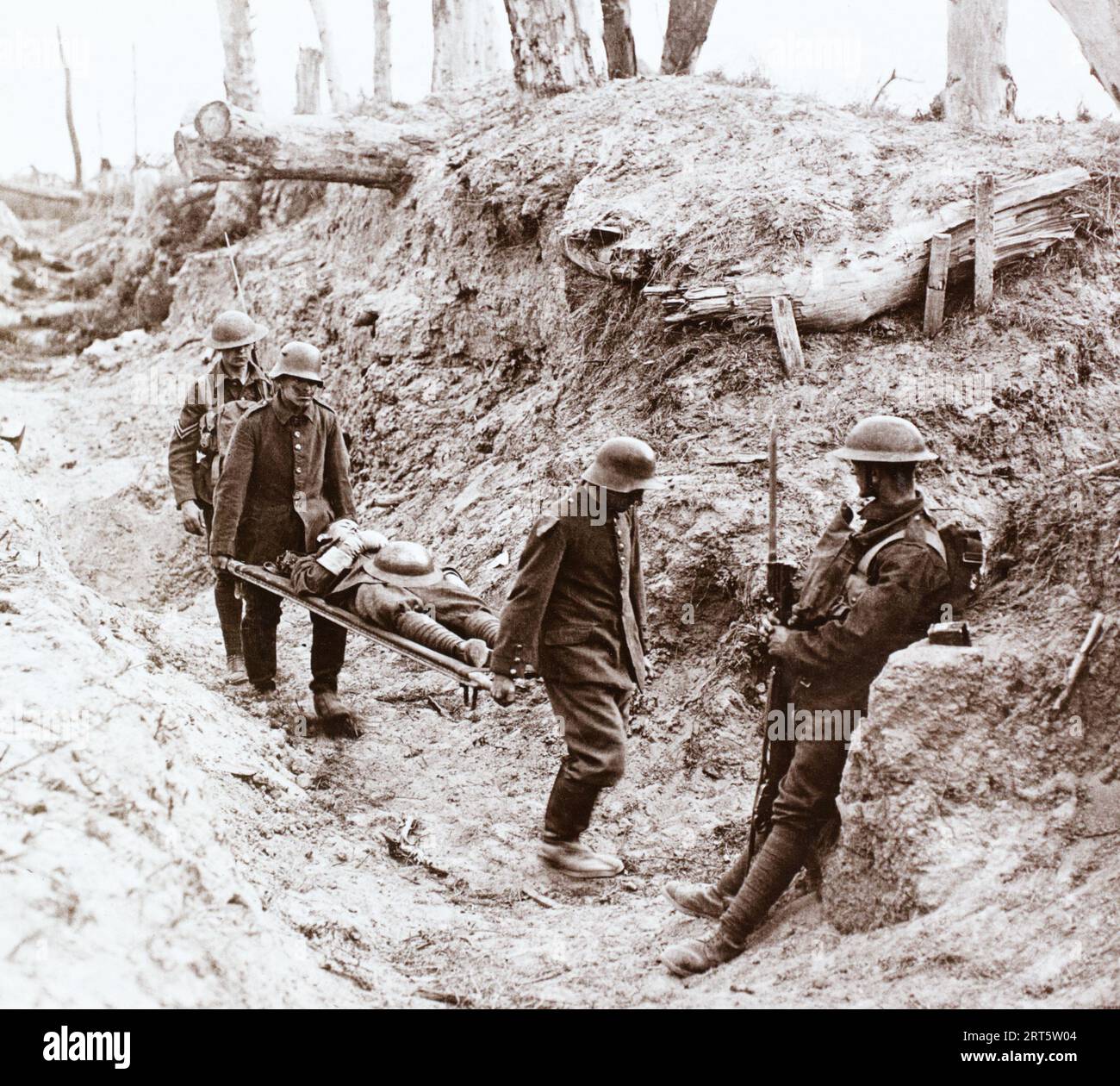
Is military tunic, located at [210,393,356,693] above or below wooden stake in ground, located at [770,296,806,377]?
below

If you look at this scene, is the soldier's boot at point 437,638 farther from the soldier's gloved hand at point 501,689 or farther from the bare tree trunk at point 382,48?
the bare tree trunk at point 382,48

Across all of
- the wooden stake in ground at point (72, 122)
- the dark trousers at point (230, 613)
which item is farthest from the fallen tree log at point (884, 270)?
the wooden stake in ground at point (72, 122)

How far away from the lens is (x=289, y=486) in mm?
7078

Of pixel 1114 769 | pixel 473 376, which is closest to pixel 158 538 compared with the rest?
pixel 473 376

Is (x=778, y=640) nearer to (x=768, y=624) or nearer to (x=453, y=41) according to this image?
(x=768, y=624)

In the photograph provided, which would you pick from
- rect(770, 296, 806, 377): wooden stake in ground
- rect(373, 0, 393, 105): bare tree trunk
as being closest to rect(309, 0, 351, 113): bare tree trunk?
rect(373, 0, 393, 105): bare tree trunk

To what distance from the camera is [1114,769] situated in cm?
400

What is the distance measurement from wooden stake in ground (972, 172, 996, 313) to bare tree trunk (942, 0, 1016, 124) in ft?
10.4

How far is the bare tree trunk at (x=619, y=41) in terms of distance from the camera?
11.6 m

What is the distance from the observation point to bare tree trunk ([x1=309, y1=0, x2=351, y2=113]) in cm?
1866

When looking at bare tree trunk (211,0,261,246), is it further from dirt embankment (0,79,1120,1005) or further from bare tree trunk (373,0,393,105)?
bare tree trunk (373,0,393,105)

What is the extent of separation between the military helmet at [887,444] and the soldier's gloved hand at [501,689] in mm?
1754

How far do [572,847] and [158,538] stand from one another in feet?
25.1
